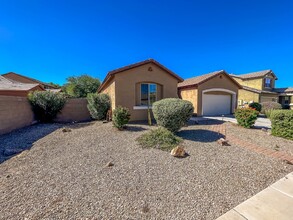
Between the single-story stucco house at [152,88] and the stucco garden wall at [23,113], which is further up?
the single-story stucco house at [152,88]

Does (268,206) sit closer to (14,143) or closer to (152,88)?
(14,143)

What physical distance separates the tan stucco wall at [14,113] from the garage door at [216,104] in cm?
1508

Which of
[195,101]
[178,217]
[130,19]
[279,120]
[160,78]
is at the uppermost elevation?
[130,19]

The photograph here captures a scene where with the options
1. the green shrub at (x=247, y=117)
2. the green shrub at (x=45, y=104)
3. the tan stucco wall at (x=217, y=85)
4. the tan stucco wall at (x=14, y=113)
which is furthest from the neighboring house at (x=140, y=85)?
the tan stucco wall at (x=14, y=113)

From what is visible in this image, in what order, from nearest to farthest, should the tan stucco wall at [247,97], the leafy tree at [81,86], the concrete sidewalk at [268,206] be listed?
the concrete sidewalk at [268,206], the tan stucco wall at [247,97], the leafy tree at [81,86]

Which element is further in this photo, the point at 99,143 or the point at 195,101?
the point at 195,101

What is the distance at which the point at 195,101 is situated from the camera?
14023 millimetres

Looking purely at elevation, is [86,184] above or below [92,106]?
below

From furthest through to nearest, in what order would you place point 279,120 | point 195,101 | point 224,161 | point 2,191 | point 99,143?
point 195,101 < point 279,120 < point 99,143 < point 224,161 < point 2,191

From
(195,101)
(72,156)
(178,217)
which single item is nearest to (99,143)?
(72,156)

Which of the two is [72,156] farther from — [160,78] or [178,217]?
[160,78]

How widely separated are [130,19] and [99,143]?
10867mm

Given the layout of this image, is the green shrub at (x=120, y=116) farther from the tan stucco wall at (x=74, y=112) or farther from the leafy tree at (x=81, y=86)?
the leafy tree at (x=81, y=86)

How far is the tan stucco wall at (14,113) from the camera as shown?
7.99 metres
